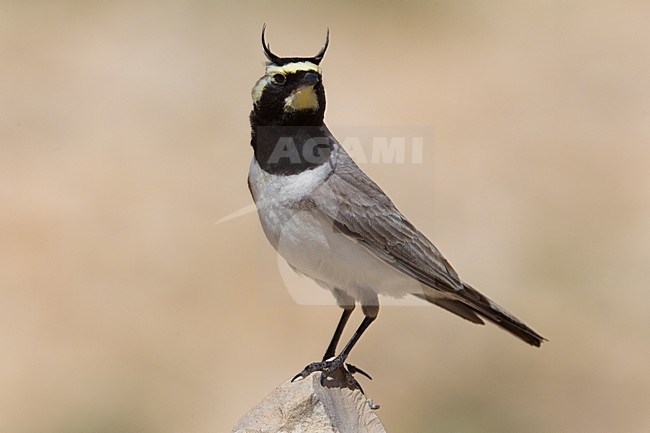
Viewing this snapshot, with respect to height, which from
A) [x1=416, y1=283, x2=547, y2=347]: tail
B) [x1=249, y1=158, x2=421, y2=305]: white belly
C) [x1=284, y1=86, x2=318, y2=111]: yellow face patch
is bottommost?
[x1=416, y1=283, x2=547, y2=347]: tail

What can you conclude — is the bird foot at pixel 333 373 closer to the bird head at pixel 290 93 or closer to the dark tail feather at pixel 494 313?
the dark tail feather at pixel 494 313

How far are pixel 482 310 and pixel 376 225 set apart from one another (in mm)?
759

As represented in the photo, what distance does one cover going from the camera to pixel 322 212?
4.98 m

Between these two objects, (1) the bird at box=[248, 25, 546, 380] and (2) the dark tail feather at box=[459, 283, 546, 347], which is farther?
(2) the dark tail feather at box=[459, 283, 546, 347]

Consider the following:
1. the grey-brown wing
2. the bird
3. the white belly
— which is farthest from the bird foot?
the grey-brown wing

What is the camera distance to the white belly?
4.92 meters

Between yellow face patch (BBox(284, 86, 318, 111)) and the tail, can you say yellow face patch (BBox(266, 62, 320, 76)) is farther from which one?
the tail

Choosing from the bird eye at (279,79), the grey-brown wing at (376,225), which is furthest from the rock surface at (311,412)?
the bird eye at (279,79)

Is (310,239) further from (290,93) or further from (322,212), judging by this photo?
(290,93)

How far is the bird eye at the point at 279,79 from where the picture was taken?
4.79 metres

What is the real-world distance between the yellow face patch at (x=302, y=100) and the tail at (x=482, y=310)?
126cm

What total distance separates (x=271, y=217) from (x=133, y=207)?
5.44 meters

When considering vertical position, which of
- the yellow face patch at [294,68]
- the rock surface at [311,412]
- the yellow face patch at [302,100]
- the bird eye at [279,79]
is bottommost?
the rock surface at [311,412]

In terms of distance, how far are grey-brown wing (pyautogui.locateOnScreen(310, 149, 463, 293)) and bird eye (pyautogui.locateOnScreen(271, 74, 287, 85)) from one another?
53cm
